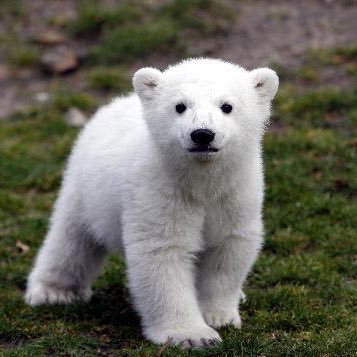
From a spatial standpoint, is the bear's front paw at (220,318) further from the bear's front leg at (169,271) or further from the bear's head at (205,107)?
the bear's head at (205,107)

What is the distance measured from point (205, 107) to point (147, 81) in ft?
2.05

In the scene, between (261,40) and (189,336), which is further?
(261,40)

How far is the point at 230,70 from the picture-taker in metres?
5.65

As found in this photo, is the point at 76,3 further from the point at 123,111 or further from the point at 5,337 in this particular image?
the point at 5,337

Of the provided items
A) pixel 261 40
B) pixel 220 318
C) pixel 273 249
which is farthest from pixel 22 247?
pixel 261 40

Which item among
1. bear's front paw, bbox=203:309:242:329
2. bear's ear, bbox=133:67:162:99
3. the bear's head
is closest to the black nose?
the bear's head

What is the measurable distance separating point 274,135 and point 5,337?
4.54m

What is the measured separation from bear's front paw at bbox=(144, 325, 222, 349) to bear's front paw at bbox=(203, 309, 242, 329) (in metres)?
0.34

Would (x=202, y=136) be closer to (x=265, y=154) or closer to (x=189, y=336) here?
(x=189, y=336)

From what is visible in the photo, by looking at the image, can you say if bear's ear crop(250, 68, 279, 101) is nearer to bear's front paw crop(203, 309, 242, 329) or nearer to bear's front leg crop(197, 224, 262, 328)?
bear's front leg crop(197, 224, 262, 328)

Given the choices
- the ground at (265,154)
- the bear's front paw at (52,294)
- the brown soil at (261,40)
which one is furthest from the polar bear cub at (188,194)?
the brown soil at (261,40)

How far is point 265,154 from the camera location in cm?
945

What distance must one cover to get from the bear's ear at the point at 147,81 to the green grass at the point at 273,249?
164 cm

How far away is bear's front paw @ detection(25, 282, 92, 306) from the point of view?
22.5ft
